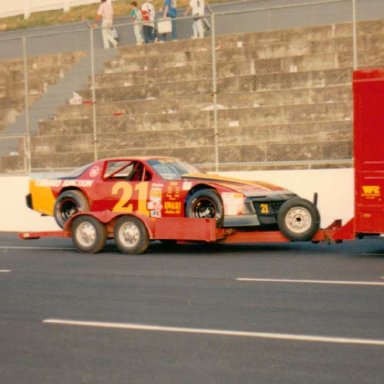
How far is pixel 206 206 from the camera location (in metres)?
16.2

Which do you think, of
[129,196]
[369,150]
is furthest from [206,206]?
[369,150]

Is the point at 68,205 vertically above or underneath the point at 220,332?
above

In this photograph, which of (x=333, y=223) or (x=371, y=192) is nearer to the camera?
(x=371, y=192)

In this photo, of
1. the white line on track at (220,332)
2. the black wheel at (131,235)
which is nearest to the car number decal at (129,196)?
the black wheel at (131,235)

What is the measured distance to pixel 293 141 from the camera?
861 inches

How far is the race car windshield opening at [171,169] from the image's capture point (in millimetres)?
16656

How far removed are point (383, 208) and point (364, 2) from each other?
42.7 ft

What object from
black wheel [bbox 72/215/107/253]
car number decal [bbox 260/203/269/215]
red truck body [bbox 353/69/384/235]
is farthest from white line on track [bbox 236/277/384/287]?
black wheel [bbox 72/215/107/253]

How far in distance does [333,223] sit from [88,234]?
3954mm

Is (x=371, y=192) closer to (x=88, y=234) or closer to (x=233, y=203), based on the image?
(x=233, y=203)

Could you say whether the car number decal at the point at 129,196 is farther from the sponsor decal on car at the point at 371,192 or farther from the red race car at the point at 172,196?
the sponsor decal on car at the point at 371,192

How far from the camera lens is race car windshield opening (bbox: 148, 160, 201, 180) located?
16.7 meters

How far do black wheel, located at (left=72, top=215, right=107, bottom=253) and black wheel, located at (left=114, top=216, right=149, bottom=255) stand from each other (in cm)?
30

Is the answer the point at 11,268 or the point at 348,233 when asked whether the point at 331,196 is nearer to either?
the point at 348,233
